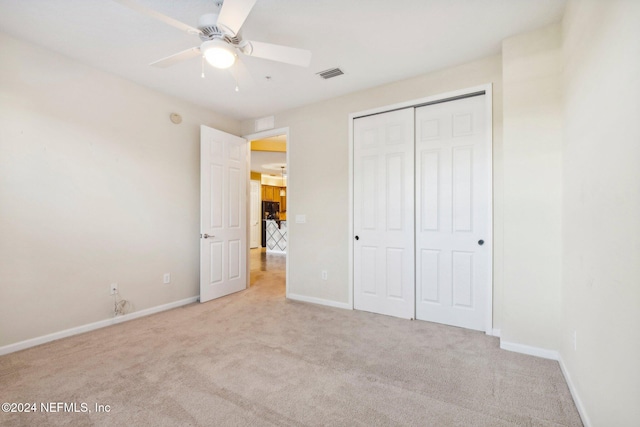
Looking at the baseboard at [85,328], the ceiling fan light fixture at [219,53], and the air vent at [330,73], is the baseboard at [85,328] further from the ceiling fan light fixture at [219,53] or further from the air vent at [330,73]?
the air vent at [330,73]

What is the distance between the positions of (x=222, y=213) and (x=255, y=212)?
568cm

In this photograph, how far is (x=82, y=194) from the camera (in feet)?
9.35

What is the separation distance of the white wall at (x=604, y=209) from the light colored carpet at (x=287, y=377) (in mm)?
421

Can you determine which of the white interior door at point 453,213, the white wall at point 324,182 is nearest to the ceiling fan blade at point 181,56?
the white wall at point 324,182

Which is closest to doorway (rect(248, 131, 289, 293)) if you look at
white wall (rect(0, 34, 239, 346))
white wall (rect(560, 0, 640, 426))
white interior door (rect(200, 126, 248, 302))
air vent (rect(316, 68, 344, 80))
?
white interior door (rect(200, 126, 248, 302))

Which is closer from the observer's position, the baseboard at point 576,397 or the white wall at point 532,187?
the baseboard at point 576,397

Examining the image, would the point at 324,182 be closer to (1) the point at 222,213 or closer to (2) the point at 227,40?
(1) the point at 222,213

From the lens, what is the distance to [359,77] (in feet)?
10.3

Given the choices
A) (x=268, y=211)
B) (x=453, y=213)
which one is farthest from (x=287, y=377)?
(x=268, y=211)

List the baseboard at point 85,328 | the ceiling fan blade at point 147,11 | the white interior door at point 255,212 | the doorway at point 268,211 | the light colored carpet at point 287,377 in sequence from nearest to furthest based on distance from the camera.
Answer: the ceiling fan blade at point 147,11 < the light colored carpet at point 287,377 < the baseboard at point 85,328 < the doorway at point 268,211 < the white interior door at point 255,212

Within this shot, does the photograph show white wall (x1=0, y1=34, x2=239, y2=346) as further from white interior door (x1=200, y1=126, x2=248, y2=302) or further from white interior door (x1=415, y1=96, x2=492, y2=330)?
white interior door (x1=415, y1=96, x2=492, y2=330)

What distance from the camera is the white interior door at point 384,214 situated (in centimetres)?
321

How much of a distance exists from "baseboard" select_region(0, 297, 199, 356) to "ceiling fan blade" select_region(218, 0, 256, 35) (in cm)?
304

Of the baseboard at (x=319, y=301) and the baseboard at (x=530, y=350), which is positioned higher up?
the baseboard at (x=530, y=350)
